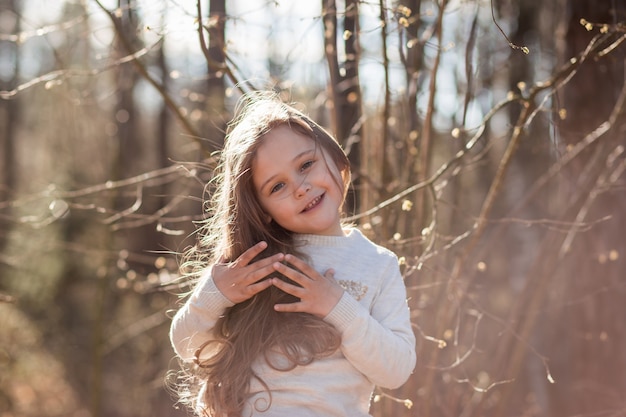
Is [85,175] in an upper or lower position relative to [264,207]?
lower

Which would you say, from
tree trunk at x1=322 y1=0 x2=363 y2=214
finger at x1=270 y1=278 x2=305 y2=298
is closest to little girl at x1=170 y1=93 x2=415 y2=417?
finger at x1=270 y1=278 x2=305 y2=298

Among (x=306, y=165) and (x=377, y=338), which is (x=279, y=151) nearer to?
(x=306, y=165)

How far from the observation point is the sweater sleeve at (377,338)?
6.09ft

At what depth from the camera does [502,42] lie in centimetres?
641

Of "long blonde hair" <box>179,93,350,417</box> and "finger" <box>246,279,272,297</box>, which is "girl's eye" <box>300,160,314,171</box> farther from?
"finger" <box>246,279,272,297</box>

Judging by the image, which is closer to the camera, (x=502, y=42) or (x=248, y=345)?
(x=248, y=345)

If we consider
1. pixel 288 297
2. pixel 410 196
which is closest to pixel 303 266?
pixel 288 297

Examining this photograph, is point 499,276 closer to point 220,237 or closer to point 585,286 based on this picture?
point 585,286

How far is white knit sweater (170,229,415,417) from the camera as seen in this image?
1872 mm

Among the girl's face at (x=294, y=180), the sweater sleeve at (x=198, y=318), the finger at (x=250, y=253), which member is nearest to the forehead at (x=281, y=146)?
the girl's face at (x=294, y=180)

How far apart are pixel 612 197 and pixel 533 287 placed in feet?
2.56

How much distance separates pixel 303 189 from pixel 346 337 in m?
0.39

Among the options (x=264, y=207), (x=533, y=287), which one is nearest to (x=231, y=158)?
(x=264, y=207)

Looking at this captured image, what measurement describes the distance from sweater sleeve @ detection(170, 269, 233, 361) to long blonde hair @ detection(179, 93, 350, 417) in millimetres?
29
